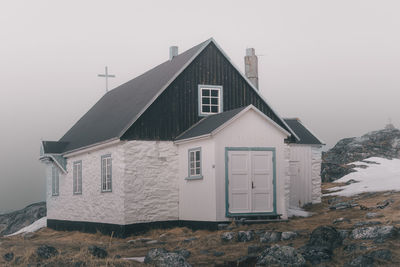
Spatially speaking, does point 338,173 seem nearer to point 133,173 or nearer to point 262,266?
point 133,173

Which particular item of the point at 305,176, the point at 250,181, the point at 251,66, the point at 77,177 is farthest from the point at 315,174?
the point at 77,177

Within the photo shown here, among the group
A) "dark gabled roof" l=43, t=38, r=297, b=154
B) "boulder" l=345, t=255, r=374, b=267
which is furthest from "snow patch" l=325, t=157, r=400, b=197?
"boulder" l=345, t=255, r=374, b=267

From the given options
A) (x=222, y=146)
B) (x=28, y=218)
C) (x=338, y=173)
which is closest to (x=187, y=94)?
(x=222, y=146)

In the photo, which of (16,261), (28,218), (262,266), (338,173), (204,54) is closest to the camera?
(262,266)

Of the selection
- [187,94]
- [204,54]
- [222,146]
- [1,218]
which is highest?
[204,54]

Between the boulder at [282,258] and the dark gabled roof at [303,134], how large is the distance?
15.3 m

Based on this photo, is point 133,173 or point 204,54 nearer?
point 133,173

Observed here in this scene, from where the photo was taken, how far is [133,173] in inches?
830

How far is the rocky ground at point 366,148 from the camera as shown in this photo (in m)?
43.5

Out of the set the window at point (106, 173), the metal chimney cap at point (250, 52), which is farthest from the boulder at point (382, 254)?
the metal chimney cap at point (250, 52)

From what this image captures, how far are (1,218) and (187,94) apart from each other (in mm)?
29763

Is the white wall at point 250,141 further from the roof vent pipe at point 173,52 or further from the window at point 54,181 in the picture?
the window at point 54,181

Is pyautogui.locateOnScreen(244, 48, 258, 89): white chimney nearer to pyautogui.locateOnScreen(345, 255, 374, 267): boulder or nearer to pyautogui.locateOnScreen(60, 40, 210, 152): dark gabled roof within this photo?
pyautogui.locateOnScreen(60, 40, 210, 152): dark gabled roof

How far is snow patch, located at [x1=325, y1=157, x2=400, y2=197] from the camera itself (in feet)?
93.0
